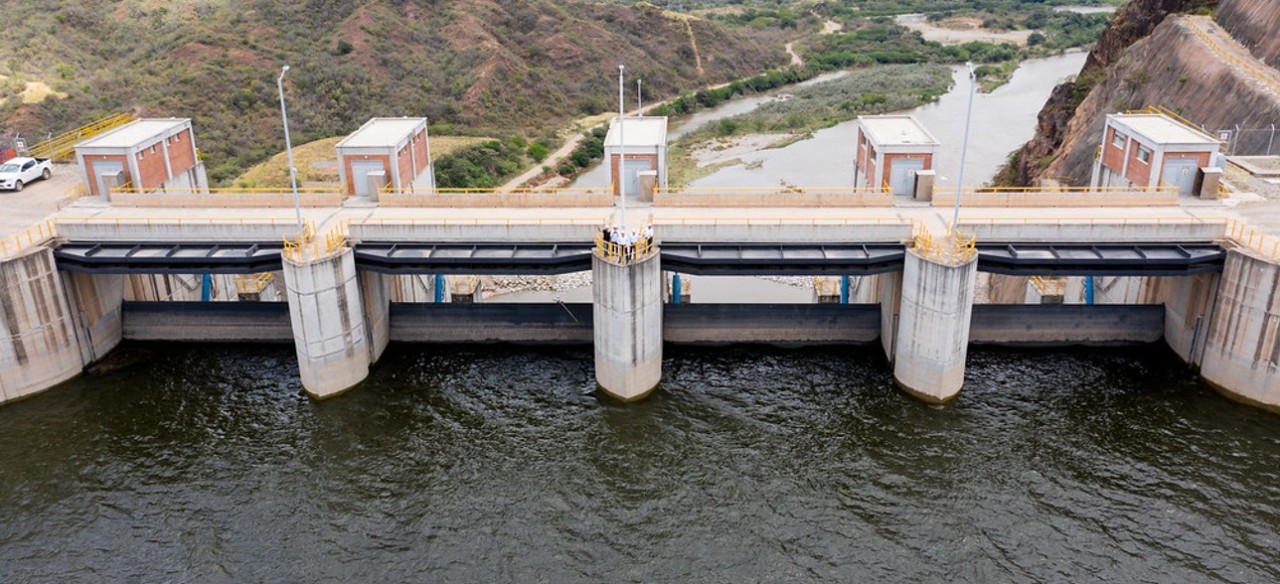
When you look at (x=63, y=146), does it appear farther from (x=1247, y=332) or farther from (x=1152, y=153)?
(x=1247, y=332)

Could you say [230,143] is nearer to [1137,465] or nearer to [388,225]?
[388,225]

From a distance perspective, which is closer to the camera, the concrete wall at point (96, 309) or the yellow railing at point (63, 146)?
the concrete wall at point (96, 309)

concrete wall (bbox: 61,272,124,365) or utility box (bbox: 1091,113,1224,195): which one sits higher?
utility box (bbox: 1091,113,1224,195)

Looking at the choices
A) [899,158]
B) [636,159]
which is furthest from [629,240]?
[899,158]

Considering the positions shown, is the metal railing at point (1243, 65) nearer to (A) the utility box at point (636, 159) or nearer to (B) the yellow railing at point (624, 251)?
(A) the utility box at point (636, 159)

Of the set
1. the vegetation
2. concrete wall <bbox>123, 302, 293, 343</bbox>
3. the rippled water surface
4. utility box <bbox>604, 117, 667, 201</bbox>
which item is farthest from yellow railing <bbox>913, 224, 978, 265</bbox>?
the vegetation

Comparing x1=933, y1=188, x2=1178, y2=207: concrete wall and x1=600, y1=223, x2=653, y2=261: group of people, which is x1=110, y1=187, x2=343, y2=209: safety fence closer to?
x1=600, y1=223, x2=653, y2=261: group of people

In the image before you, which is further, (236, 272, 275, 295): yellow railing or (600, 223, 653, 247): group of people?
(236, 272, 275, 295): yellow railing

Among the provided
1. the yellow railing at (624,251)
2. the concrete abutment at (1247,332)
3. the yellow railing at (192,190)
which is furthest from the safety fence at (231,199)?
the concrete abutment at (1247,332)
